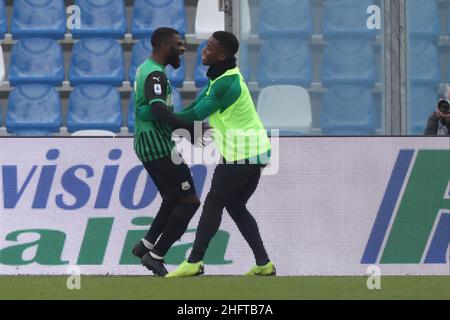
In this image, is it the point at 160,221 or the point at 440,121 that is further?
the point at 440,121

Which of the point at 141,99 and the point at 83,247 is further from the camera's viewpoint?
the point at 83,247

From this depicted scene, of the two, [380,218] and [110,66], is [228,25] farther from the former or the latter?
[110,66]

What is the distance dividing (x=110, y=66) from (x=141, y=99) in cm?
490

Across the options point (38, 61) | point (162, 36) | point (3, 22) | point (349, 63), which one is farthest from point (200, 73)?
point (162, 36)

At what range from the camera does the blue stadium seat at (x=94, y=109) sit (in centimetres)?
1295

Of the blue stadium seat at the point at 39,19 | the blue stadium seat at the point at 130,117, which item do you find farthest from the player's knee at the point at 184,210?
the blue stadium seat at the point at 39,19

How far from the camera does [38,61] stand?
13.4 metres

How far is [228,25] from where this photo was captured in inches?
420

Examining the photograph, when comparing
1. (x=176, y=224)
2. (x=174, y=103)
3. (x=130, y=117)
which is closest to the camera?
(x=176, y=224)

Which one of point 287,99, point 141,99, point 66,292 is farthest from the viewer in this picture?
point 287,99

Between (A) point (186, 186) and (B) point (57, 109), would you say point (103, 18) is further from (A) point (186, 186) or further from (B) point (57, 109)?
(A) point (186, 186)

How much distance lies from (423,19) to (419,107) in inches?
29.9
